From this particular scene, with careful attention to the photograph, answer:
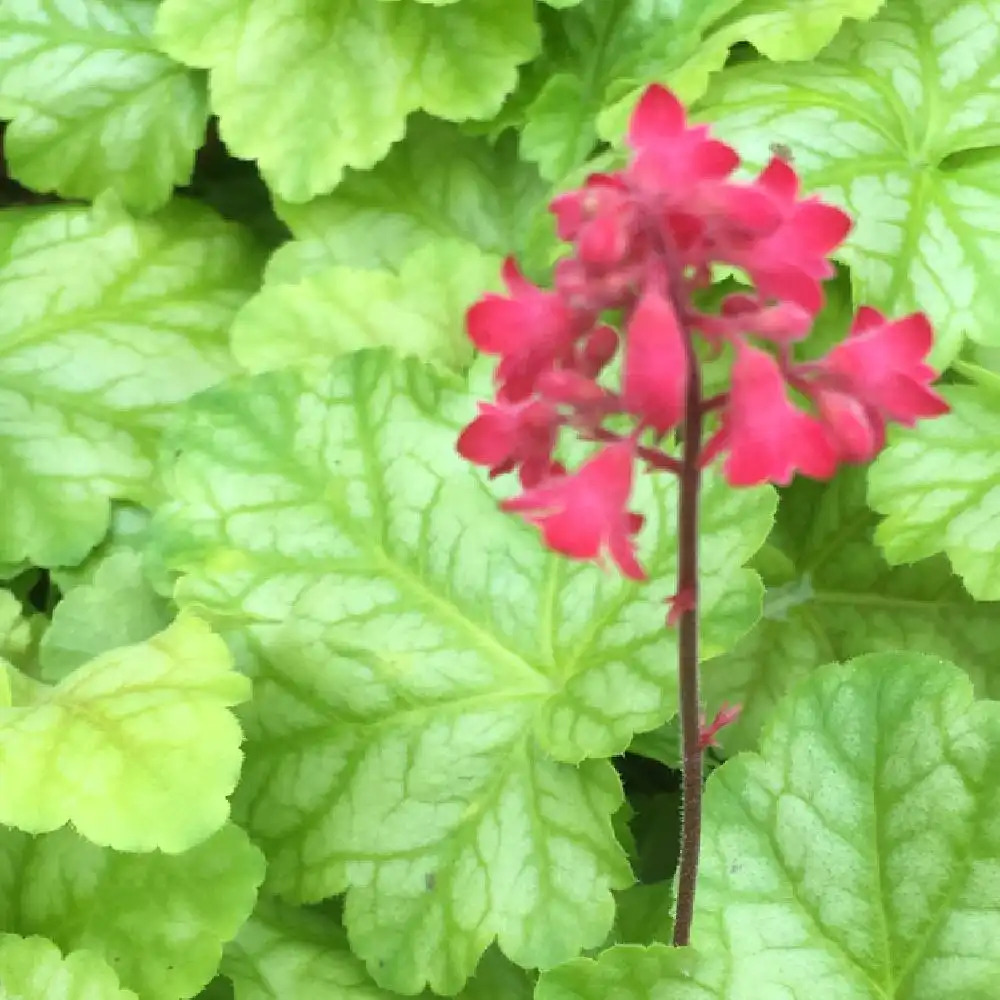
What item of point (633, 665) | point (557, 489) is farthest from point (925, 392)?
point (633, 665)

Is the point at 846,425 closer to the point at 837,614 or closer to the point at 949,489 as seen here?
the point at 949,489

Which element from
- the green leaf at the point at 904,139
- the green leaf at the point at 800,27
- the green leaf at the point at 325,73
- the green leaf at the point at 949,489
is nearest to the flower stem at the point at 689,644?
the green leaf at the point at 949,489

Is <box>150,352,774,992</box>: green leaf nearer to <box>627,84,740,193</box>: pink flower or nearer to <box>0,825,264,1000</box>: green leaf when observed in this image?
<box>0,825,264,1000</box>: green leaf

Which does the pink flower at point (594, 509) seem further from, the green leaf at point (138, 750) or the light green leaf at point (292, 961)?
the light green leaf at point (292, 961)

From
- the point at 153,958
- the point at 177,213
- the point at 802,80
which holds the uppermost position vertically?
the point at 802,80

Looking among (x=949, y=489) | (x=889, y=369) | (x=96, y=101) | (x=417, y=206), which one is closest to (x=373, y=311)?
(x=417, y=206)

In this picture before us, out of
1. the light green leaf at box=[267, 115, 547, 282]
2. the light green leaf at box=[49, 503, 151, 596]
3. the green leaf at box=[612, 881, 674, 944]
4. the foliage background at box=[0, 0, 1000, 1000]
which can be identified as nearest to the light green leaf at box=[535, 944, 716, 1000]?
the foliage background at box=[0, 0, 1000, 1000]

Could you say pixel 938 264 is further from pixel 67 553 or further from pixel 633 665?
pixel 67 553
